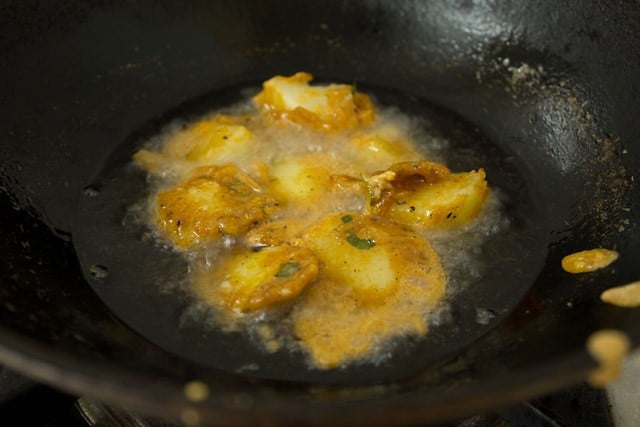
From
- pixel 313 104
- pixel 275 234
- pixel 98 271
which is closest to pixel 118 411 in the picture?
pixel 98 271

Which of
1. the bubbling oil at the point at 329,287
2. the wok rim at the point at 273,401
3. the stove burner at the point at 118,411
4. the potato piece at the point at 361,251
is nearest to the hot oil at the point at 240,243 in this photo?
the bubbling oil at the point at 329,287

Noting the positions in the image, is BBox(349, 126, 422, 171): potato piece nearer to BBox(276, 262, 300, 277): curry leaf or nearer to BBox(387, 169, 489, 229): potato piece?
BBox(387, 169, 489, 229): potato piece

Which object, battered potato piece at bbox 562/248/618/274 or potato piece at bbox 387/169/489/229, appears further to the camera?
potato piece at bbox 387/169/489/229

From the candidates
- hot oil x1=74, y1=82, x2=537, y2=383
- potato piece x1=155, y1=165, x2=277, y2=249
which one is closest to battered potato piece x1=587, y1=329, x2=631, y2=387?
hot oil x1=74, y1=82, x2=537, y2=383

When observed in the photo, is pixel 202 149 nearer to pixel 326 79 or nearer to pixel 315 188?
pixel 315 188

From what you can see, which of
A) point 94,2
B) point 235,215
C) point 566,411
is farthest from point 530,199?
point 94,2

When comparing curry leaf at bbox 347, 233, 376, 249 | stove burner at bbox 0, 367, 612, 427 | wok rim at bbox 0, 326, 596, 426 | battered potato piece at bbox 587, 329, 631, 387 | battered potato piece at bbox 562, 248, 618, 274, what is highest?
battered potato piece at bbox 587, 329, 631, 387
